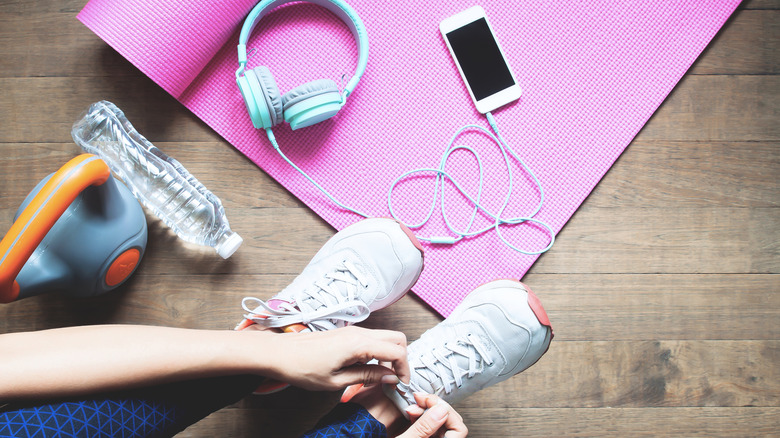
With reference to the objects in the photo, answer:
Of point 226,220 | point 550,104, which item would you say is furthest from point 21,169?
point 550,104

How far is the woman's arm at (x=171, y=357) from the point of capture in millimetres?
513

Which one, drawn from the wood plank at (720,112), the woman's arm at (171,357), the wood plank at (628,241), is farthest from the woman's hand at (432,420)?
the wood plank at (720,112)

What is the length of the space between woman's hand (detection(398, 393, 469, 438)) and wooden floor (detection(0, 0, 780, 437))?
17cm

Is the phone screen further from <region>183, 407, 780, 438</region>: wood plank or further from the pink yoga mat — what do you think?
<region>183, 407, 780, 438</region>: wood plank

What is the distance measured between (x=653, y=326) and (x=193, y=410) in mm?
711

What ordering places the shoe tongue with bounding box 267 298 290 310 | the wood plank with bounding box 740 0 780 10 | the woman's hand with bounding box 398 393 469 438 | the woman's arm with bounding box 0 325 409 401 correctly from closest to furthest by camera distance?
the woman's arm with bounding box 0 325 409 401 < the woman's hand with bounding box 398 393 469 438 < the shoe tongue with bounding box 267 298 290 310 < the wood plank with bounding box 740 0 780 10

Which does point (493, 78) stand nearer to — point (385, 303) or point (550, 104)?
point (550, 104)

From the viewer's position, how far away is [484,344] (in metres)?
0.80

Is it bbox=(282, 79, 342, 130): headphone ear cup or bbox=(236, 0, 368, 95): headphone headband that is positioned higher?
bbox=(236, 0, 368, 95): headphone headband

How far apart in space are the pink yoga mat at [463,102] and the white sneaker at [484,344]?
47 mm

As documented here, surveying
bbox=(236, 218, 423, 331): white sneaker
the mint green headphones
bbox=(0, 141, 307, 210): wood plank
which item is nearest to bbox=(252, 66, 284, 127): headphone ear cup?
the mint green headphones

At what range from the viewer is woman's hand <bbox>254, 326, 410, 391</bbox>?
58 cm

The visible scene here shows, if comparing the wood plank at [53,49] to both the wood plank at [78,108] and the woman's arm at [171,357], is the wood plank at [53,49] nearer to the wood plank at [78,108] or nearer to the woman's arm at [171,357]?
the wood plank at [78,108]

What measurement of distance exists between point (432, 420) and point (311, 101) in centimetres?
47
